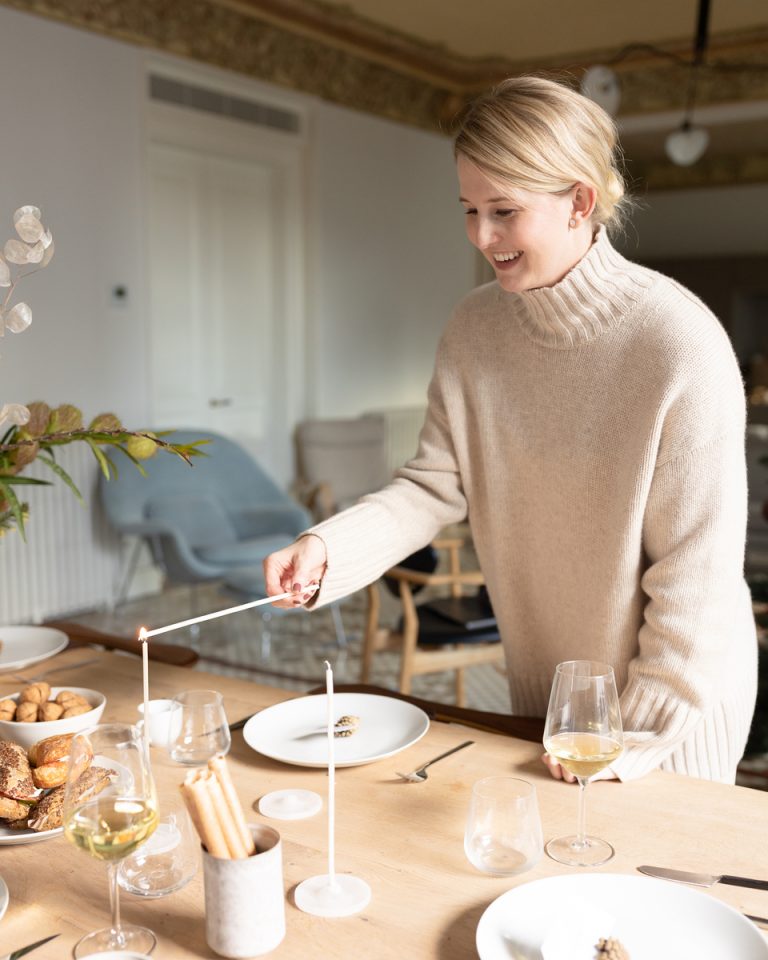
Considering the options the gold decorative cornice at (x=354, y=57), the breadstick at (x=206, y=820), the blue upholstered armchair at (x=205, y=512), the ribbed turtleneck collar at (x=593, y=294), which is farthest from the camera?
the gold decorative cornice at (x=354, y=57)

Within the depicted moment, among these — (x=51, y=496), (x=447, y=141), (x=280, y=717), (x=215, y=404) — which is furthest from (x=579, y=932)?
(x=447, y=141)

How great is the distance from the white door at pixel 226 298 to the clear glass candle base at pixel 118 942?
477 cm

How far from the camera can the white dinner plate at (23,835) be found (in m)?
1.19

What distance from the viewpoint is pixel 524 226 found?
151cm

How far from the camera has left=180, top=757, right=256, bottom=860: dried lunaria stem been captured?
946 mm

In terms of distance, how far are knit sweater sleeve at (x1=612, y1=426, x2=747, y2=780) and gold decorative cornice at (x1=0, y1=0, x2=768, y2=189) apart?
436 cm

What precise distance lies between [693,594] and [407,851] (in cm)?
56

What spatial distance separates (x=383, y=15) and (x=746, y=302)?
526 centimetres

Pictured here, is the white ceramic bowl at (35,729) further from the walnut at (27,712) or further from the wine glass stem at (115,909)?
the wine glass stem at (115,909)

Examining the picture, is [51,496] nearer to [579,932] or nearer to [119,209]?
[119,209]

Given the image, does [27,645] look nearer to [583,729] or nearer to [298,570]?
[298,570]

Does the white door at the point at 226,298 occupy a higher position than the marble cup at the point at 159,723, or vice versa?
the white door at the point at 226,298

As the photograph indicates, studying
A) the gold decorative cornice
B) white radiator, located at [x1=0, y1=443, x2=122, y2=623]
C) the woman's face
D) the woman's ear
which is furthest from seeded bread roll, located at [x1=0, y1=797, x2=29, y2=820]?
the gold decorative cornice

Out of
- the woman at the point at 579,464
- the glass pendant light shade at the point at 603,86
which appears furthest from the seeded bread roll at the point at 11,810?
the glass pendant light shade at the point at 603,86
